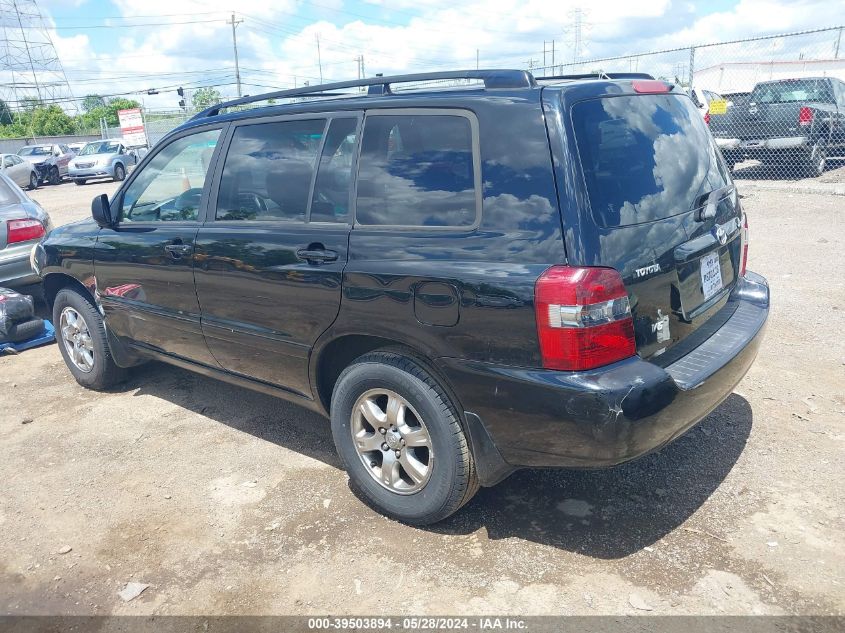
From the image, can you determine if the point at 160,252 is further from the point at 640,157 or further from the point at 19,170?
the point at 19,170

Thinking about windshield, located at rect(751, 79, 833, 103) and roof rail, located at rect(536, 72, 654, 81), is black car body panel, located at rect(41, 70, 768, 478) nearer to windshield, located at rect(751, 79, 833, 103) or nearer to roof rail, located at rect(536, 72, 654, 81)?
roof rail, located at rect(536, 72, 654, 81)

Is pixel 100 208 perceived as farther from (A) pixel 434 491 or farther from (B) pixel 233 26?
(B) pixel 233 26

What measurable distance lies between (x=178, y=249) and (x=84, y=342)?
170 centimetres

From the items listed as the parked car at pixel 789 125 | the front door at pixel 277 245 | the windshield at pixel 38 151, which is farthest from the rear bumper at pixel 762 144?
the windshield at pixel 38 151

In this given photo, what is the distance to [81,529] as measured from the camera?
11.1 ft

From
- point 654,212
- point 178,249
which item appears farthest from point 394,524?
point 178,249

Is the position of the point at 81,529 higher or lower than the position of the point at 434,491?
lower

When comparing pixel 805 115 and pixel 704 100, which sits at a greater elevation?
pixel 704 100

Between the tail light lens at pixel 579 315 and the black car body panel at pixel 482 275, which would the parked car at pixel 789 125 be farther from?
the tail light lens at pixel 579 315

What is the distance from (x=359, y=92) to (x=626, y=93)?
1.36m

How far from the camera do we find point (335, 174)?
326 centimetres

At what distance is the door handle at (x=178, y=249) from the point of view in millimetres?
3867

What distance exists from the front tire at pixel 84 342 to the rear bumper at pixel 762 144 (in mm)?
11912

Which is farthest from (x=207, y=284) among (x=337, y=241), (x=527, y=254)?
(x=527, y=254)
